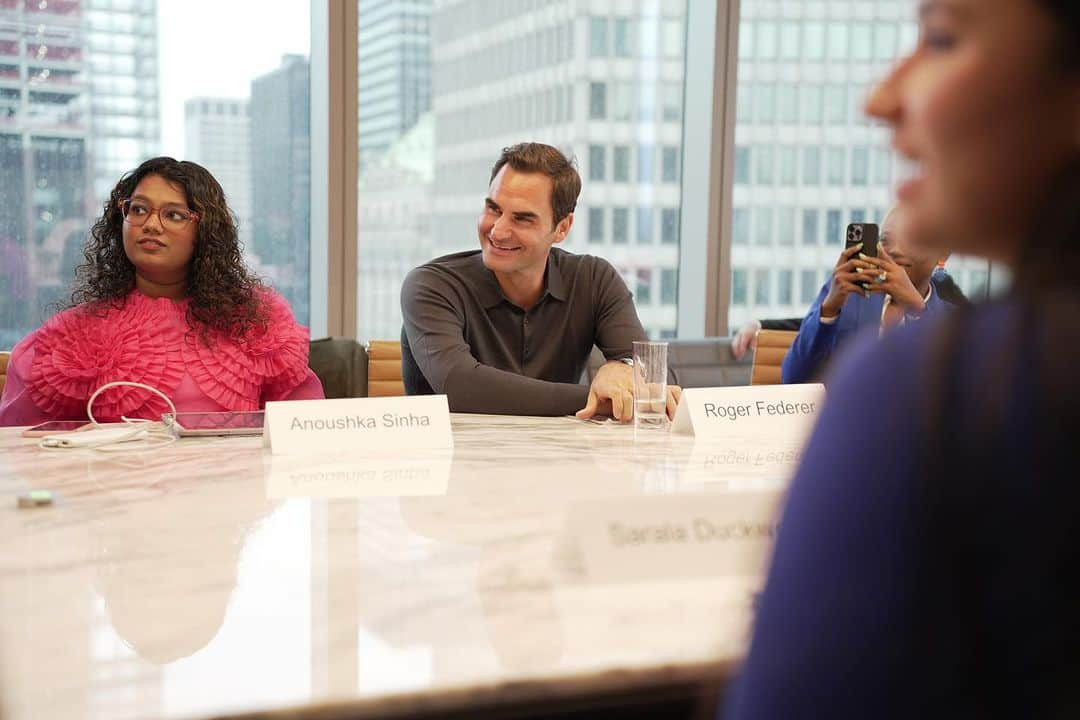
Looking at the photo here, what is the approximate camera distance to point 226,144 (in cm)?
434

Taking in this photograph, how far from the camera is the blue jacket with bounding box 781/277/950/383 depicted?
3006 millimetres

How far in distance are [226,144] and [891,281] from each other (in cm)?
275

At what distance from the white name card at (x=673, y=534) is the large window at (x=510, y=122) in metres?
3.59

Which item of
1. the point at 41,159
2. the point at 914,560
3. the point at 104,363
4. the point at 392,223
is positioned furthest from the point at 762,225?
the point at 914,560

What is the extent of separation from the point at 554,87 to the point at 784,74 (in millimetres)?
1118

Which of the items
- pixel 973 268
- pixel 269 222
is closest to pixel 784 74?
pixel 973 268

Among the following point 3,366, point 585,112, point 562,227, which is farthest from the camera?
point 585,112

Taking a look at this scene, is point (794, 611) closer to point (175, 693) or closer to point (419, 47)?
point (175, 693)

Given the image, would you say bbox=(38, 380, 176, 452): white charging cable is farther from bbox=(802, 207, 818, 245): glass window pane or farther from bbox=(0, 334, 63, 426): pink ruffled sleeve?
bbox=(802, 207, 818, 245): glass window pane

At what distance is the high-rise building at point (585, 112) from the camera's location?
466 cm

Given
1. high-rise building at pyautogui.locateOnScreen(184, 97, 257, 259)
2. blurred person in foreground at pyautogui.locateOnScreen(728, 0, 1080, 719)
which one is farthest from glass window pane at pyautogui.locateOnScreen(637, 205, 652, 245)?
blurred person in foreground at pyautogui.locateOnScreen(728, 0, 1080, 719)

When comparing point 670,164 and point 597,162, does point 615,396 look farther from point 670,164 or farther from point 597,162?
point 670,164

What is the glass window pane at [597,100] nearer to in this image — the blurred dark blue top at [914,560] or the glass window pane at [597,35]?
the glass window pane at [597,35]

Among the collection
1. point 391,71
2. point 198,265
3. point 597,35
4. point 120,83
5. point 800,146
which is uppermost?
point 597,35
